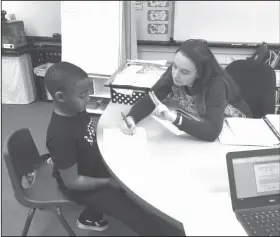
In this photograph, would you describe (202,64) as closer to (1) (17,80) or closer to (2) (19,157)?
(2) (19,157)

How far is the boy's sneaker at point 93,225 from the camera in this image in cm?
128

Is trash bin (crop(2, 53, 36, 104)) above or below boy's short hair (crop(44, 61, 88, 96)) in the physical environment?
below

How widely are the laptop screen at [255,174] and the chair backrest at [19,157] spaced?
73 cm

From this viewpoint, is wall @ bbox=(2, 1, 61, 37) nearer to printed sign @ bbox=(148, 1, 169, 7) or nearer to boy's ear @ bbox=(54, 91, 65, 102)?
printed sign @ bbox=(148, 1, 169, 7)

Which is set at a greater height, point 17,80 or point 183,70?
point 183,70

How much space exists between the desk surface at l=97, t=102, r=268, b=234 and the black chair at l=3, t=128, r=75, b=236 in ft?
0.96

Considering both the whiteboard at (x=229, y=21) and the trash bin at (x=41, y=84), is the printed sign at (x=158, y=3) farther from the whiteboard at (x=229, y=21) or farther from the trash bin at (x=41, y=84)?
the trash bin at (x=41, y=84)

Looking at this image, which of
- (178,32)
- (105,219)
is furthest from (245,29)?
(105,219)

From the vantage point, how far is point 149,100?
1.24 meters

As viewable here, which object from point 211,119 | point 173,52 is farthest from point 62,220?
point 173,52

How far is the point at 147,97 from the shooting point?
1249 millimetres

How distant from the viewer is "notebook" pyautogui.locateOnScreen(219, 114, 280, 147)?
101 centimetres

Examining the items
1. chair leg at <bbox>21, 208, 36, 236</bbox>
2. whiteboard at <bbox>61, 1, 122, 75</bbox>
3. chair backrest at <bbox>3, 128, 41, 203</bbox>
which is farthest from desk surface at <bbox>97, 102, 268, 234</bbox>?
whiteboard at <bbox>61, 1, 122, 75</bbox>

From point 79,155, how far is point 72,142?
0.21 feet
